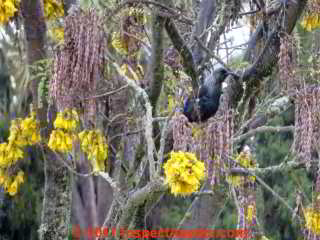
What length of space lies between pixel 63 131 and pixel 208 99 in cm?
68

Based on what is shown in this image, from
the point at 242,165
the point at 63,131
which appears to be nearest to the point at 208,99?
the point at 242,165

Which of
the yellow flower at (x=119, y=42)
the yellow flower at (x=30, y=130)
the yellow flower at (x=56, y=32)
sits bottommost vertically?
the yellow flower at (x=30, y=130)

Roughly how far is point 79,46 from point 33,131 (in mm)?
996

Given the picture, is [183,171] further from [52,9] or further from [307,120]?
[52,9]

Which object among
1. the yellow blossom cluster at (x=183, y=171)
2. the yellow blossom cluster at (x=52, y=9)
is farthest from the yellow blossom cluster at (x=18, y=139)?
the yellow blossom cluster at (x=183, y=171)

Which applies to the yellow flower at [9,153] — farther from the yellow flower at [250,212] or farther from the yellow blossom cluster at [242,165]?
the yellow flower at [250,212]

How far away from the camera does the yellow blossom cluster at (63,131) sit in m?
2.50

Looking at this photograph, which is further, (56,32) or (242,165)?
(56,32)

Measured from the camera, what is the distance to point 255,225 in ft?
8.63

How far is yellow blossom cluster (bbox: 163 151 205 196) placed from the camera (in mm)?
1816

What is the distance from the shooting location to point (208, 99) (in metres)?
2.81

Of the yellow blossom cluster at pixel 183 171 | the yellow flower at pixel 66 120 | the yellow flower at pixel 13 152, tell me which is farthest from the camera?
the yellow flower at pixel 13 152

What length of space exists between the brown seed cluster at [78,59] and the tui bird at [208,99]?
58 centimetres

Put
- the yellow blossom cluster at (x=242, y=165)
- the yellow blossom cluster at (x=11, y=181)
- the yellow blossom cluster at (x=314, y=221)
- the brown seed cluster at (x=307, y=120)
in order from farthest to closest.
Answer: the yellow blossom cluster at (x=11, y=181)
the yellow blossom cluster at (x=242, y=165)
the yellow blossom cluster at (x=314, y=221)
the brown seed cluster at (x=307, y=120)
